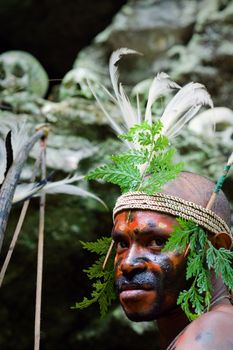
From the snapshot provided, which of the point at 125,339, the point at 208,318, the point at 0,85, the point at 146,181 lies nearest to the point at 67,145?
the point at 0,85

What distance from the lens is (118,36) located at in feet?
18.5

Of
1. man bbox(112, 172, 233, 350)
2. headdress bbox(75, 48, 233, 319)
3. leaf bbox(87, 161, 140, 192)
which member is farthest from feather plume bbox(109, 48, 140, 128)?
man bbox(112, 172, 233, 350)

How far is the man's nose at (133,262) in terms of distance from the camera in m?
1.56

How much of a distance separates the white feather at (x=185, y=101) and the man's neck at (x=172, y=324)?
2.03 ft

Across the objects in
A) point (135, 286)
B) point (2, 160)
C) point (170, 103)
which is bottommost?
point (135, 286)

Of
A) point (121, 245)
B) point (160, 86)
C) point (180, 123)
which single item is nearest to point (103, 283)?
point (121, 245)

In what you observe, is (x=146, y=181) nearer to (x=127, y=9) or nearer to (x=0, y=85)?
(x=0, y=85)

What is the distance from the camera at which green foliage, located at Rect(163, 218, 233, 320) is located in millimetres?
1532

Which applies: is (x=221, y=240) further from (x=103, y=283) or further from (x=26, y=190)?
(x=26, y=190)

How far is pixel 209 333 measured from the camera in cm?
136

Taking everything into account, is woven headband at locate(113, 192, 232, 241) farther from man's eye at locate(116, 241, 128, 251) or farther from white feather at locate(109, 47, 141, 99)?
white feather at locate(109, 47, 141, 99)

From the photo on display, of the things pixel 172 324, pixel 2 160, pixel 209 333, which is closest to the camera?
pixel 209 333

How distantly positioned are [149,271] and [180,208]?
0.67 feet

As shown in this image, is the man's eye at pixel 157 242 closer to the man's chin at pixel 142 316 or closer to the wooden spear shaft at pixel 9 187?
the man's chin at pixel 142 316
